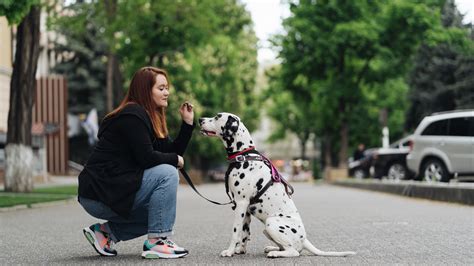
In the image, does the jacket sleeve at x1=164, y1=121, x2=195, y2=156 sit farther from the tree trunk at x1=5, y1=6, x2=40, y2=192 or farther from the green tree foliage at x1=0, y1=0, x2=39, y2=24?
the tree trunk at x1=5, y1=6, x2=40, y2=192

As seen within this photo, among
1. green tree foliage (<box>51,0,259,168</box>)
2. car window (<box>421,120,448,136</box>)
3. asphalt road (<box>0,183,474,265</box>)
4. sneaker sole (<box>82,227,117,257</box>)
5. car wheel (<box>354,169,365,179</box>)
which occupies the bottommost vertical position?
car wheel (<box>354,169,365,179</box>)

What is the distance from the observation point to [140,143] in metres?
7.93

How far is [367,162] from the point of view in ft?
146

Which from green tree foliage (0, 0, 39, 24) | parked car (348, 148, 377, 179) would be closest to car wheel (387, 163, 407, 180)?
parked car (348, 148, 377, 179)

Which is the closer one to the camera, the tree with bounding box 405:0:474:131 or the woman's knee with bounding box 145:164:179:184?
the woman's knee with bounding box 145:164:179:184

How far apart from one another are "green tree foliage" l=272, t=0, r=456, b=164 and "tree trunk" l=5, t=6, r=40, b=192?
2104 centimetres

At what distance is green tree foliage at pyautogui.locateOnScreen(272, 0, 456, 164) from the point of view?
42438 mm

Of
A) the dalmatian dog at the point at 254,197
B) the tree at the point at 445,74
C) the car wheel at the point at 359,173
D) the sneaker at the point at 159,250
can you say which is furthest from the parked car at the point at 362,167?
the sneaker at the point at 159,250

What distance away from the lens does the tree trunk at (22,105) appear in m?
23.7

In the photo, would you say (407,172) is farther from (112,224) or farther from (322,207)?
(112,224)

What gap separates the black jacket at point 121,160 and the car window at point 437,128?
15.1m

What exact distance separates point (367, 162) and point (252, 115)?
21.9 meters

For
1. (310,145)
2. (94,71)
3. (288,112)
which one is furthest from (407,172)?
(310,145)

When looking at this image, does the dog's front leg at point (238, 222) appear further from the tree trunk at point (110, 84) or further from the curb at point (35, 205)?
the tree trunk at point (110, 84)
